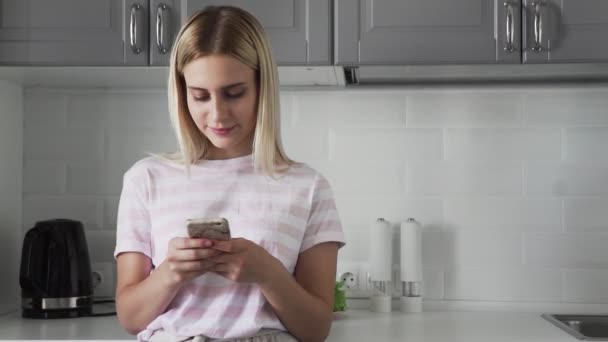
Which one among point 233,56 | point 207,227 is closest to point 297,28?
point 233,56

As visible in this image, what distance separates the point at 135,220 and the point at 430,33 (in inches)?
36.3

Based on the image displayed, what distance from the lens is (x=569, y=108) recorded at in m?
2.43

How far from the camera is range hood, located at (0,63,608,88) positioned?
2180mm

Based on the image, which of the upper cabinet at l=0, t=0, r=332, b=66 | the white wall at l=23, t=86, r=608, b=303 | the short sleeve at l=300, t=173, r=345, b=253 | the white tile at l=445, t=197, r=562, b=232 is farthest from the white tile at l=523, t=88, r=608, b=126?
the short sleeve at l=300, t=173, r=345, b=253

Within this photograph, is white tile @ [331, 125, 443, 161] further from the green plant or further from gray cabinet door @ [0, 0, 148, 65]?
gray cabinet door @ [0, 0, 148, 65]

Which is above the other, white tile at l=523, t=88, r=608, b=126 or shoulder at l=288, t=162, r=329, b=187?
white tile at l=523, t=88, r=608, b=126

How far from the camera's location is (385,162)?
8.09ft

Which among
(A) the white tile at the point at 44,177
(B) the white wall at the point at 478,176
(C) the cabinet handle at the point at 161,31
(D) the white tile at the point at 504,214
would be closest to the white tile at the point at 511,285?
(B) the white wall at the point at 478,176

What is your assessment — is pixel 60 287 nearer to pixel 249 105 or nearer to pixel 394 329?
pixel 394 329

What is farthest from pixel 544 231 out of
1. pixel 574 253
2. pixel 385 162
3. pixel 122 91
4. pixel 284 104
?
pixel 122 91

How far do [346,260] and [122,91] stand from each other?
76 cm

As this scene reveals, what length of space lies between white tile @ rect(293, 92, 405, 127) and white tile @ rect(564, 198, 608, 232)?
1.62 feet

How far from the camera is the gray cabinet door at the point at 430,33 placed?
6.92ft

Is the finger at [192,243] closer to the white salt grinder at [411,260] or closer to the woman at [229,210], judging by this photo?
the woman at [229,210]
